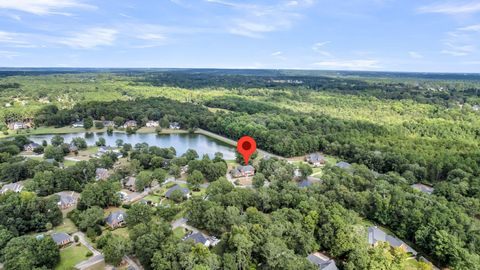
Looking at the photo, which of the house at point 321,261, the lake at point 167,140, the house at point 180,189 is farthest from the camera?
the lake at point 167,140

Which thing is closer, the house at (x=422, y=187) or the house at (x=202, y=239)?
the house at (x=202, y=239)

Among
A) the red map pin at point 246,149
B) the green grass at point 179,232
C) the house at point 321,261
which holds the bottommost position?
the green grass at point 179,232

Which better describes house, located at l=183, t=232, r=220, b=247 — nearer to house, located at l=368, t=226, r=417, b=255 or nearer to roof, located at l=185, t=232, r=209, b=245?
roof, located at l=185, t=232, r=209, b=245

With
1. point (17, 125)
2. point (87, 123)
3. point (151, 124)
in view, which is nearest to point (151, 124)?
point (151, 124)

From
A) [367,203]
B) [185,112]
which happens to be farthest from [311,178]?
[185,112]

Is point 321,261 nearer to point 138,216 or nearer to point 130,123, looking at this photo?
point 138,216

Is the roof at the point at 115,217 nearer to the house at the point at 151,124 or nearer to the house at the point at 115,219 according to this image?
the house at the point at 115,219

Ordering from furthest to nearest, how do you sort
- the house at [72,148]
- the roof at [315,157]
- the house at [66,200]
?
the house at [72,148]
the roof at [315,157]
the house at [66,200]

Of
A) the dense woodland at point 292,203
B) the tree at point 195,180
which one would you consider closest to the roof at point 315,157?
the dense woodland at point 292,203

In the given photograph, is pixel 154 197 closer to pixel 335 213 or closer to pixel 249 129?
pixel 335 213
